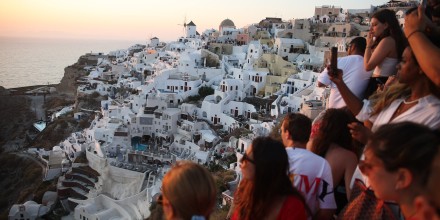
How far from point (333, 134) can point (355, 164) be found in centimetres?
36

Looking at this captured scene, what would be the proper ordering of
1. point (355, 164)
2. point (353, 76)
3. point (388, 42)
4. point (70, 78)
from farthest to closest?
point (70, 78) < point (353, 76) < point (388, 42) < point (355, 164)

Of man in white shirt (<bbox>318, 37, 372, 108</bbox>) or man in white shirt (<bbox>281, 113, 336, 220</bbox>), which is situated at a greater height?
man in white shirt (<bbox>318, 37, 372, 108</bbox>)

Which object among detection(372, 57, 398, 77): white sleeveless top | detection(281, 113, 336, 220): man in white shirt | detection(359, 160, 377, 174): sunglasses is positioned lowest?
detection(281, 113, 336, 220): man in white shirt

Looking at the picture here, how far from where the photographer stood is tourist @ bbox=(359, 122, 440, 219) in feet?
6.46

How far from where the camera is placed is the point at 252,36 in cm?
4322

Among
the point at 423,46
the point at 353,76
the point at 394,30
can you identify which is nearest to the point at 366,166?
the point at 423,46

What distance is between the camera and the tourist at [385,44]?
421 centimetres

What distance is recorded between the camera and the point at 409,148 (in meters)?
1.99

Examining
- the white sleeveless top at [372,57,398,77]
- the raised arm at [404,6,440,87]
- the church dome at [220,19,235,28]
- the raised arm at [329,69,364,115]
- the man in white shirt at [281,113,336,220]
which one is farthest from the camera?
the church dome at [220,19,235,28]

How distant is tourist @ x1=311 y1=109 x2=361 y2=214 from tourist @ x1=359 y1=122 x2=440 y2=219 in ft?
4.26

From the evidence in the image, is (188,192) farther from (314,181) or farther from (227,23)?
(227,23)

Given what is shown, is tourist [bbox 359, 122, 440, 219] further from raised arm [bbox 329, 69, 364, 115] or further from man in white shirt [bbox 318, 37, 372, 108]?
man in white shirt [bbox 318, 37, 372, 108]

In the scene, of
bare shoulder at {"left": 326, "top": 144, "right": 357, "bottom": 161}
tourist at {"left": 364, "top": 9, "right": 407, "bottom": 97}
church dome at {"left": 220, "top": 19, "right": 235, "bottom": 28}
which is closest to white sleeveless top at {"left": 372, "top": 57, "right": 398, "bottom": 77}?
tourist at {"left": 364, "top": 9, "right": 407, "bottom": 97}

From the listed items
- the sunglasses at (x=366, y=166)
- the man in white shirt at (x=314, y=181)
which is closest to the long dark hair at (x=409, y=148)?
the sunglasses at (x=366, y=166)
